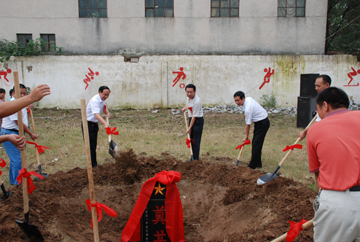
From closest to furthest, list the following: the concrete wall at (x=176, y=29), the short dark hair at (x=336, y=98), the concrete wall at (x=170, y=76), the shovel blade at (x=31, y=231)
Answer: the short dark hair at (x=336, y=98), the shovel blade at (x=31, y=231), the concrete wall at (x=170, y=76), the concrete wall at (x=176, y=29)

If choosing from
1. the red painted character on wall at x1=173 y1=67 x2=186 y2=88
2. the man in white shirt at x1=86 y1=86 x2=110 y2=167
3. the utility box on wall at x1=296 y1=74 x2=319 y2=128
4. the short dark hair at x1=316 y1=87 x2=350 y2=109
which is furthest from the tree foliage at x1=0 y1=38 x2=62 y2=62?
the short dark hair at x1=316 y1=87 x2=350 y2=109

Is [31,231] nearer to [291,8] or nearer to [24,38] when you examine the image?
[24,38]

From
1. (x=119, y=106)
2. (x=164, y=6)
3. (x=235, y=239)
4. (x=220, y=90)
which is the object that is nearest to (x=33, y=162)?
(x=235, y=239)

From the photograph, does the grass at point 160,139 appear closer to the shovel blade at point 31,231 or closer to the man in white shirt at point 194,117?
the man in white shirt at point 194,117

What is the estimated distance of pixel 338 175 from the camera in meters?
2.21

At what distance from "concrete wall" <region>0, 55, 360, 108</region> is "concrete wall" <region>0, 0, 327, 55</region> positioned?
2.35 ft

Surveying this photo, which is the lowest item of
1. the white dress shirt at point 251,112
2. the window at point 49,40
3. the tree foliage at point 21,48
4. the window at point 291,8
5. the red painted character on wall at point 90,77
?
the white dress shirt at point 251,112

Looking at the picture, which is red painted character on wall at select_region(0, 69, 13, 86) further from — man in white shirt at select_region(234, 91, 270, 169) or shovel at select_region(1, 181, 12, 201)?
man in white shirt at select_region(234, 91, 270, 169)

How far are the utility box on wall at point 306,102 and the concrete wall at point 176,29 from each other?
3704 millimetres

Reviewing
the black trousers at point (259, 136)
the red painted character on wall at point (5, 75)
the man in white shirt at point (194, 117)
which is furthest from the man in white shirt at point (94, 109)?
the red painted character on wall at point (5, 75)

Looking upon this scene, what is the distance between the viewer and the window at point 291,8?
1370cm

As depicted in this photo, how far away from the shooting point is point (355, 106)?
12711mm

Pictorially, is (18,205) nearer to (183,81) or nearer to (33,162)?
(33,162)

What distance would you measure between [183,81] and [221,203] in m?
9.36
